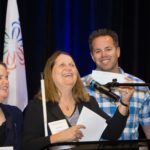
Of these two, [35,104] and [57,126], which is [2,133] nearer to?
[35,104]

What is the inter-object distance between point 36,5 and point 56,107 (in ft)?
6.84

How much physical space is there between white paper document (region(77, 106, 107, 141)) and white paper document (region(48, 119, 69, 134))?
10 centimetres

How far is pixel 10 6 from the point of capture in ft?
11.9

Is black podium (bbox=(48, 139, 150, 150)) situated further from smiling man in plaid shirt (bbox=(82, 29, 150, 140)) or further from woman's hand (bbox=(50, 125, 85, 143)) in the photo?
smiling man in plaid shirt (bbox=(82, 29, 150, 140))

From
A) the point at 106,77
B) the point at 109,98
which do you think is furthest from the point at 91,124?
the point at 109,98

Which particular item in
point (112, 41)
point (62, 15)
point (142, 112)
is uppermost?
point (62, 15)

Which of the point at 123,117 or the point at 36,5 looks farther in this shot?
the point at 36,5

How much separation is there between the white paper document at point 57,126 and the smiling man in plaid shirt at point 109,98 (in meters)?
0.75

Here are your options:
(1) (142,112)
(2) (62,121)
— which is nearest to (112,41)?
(1) (142,112)

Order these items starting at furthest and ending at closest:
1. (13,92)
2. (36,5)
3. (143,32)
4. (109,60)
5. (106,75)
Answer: (143,32)
(36,5)
(13,92)
(109,60)
(106,75)

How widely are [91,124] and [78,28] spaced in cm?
232

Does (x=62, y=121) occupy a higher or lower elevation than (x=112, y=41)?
lower

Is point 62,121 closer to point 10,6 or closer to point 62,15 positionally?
point 10,6

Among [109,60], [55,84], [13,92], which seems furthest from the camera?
[13,92]
